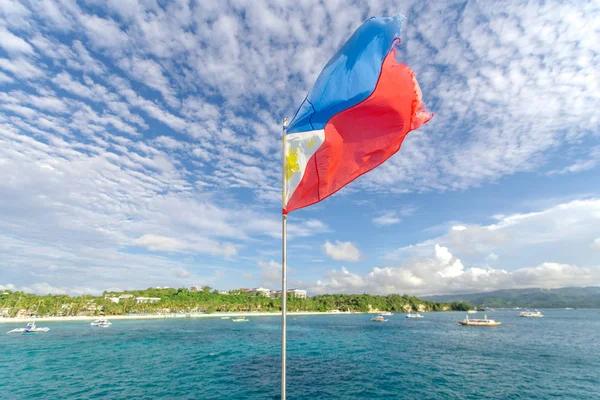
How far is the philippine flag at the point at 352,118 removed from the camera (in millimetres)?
8094

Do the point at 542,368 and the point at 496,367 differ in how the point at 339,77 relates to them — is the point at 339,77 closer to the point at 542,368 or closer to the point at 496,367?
the point at 496,367

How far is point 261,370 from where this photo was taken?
1427 inches

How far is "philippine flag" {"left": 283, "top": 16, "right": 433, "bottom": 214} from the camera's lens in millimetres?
8094

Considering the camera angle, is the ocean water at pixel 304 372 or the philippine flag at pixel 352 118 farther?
the ocean water at pixel 304 372

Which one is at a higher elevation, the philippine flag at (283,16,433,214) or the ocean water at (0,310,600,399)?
the philippine flag at (283,16,433,214)

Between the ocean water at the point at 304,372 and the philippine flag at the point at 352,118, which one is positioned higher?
the philippine flag at the point at 352,118

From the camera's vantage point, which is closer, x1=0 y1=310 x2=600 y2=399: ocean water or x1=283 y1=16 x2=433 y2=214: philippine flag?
x1=283 y1=16 x2=433 y2=214: philippine flag

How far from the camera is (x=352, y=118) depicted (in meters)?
8.82

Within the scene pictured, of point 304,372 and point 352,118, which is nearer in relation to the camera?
point 352,118

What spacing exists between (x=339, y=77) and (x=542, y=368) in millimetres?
49114

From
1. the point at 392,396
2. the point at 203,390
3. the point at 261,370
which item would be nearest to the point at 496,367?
the point at 392,396

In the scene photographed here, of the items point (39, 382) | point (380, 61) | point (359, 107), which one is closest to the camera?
point (380, 61)

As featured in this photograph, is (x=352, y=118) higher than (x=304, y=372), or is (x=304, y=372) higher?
(x=352, y=118)

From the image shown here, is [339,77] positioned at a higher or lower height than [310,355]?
higher
